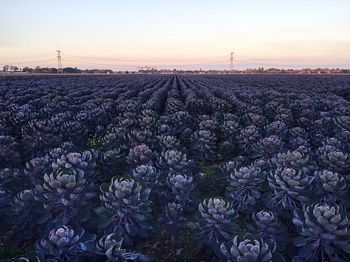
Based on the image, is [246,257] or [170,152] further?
[170,152]

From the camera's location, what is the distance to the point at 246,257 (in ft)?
8.82

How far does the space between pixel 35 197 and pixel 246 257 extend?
228 centimetres

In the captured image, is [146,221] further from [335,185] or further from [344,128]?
[344,128]

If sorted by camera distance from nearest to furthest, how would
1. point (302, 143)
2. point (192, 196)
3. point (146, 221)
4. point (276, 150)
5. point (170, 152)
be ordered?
point (146, 221) → point (192, 196) → point (170, 152) → point (276, 150) → point (302, 143)

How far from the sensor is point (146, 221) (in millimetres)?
3719

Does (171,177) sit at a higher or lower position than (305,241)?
higher

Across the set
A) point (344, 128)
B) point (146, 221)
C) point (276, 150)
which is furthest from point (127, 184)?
point (344, 128)

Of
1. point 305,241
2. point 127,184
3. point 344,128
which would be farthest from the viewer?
point 344,128

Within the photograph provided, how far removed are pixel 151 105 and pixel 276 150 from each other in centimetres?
755

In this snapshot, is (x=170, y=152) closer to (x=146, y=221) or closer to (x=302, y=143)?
(x=146, y=221)

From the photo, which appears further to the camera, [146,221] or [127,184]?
[146,221]

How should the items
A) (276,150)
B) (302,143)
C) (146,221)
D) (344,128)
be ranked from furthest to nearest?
(344,128)
(302,143)
(276,150)
(146,221)

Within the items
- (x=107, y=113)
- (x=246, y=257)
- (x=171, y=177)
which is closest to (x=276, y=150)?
(x=171, y=177)

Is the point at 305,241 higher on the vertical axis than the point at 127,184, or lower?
lower
